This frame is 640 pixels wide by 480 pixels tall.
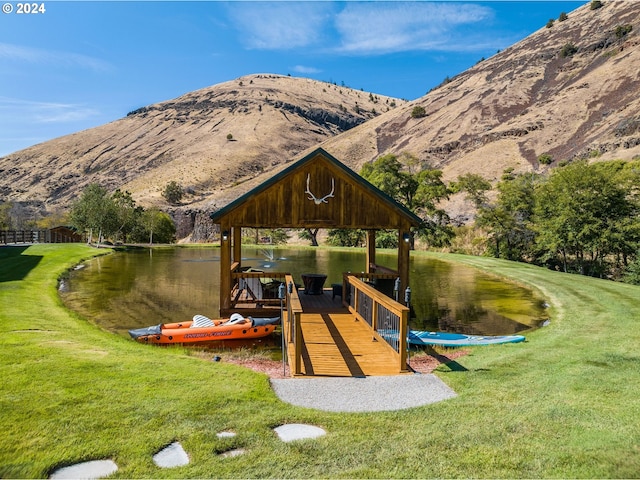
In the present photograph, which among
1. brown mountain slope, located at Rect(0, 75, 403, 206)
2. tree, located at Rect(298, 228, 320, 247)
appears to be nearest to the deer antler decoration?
tree, located at Rect(298, 228, 320, 247)

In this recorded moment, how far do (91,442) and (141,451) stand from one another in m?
0.70

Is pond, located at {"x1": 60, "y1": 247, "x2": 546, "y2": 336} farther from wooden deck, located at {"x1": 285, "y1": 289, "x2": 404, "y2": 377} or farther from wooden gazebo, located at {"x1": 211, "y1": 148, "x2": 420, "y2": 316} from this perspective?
wooden deck, located at {"x1": 285, "y1": 289, "x2": 404, "y2": 377}

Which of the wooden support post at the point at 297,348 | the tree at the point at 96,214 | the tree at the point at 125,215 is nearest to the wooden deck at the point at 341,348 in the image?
the wooden support post at the point at 297,348

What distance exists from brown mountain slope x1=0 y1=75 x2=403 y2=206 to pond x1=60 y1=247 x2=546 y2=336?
6657 centimetres

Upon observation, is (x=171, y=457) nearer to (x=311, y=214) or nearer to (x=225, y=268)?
(x=225, y=268)

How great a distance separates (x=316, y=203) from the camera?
1554cm

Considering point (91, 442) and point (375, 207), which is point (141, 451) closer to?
point (91, 442)

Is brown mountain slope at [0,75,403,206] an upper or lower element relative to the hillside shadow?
upper

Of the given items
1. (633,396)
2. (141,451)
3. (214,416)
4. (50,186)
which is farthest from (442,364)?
(50,186)

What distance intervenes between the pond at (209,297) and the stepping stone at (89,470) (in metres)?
9.21

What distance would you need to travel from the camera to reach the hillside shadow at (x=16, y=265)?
71.4 ft

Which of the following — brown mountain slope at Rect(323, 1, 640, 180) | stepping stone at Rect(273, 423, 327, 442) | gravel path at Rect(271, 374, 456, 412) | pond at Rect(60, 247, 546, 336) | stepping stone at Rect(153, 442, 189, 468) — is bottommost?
pond at Rect(60, 247, 546, 336)

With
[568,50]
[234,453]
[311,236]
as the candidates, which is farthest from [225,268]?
[568,50]

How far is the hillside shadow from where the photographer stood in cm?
2177
